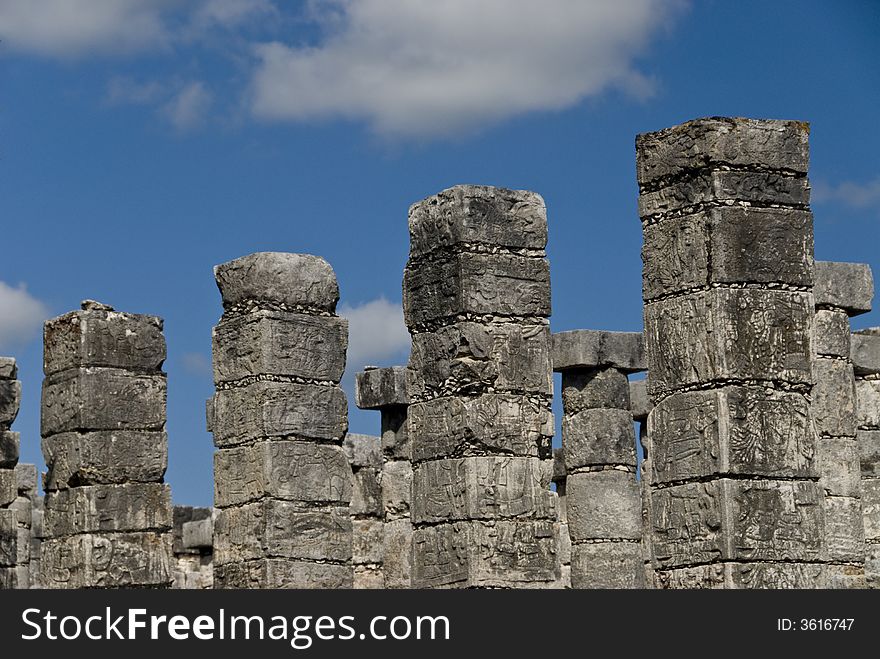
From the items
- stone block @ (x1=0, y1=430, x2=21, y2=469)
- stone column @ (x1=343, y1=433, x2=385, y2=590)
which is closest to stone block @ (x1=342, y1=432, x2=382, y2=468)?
stone column @ (x1=343, y1=433, x2=385, y2=590)

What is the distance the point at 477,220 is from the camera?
15141 millimetres

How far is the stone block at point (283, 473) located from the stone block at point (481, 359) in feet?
9.23

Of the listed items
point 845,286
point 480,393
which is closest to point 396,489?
point 845,286

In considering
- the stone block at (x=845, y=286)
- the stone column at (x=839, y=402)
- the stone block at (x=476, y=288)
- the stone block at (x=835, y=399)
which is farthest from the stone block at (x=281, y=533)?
the stone block at (x=845, y=286)

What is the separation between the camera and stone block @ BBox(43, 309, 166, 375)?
19.1 meters

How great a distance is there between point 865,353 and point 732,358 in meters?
8.81

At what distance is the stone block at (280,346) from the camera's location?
17.9m

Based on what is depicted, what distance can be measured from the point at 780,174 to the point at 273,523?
21.7ft

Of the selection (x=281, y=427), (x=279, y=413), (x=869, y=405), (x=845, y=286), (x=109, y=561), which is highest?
(x=845, y=286)

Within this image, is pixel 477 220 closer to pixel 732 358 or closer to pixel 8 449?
pixel 732 358

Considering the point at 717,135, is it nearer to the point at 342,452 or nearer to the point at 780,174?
the point at 780,174

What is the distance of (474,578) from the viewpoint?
576 inches

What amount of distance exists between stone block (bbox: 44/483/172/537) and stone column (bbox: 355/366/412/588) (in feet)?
12.6
